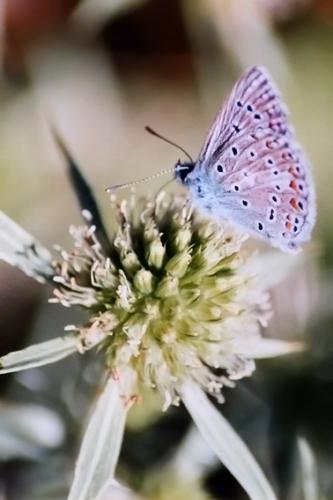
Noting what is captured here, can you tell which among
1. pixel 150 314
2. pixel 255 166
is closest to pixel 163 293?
pixel 150 314

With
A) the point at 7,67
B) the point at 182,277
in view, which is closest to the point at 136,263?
the point at 182,277

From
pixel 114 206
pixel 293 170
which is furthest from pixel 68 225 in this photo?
pixel 293 170

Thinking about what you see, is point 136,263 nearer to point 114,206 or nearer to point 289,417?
point 114,206

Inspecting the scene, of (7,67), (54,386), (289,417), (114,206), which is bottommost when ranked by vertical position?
(289,417)

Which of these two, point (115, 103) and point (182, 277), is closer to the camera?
point (182, 277)

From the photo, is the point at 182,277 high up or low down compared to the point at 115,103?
down

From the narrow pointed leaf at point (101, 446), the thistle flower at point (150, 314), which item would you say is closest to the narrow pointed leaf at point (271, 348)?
the thistle flower at point (150, 314)

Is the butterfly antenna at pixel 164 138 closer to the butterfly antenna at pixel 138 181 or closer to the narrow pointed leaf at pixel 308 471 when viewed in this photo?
the butterfly antenna at pixel 138 181
